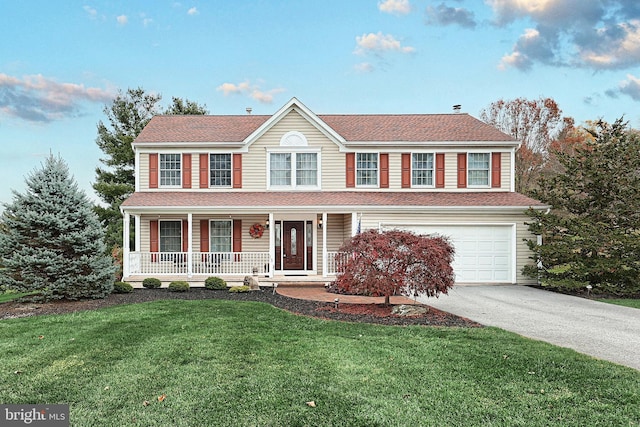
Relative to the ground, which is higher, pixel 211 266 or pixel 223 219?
pixel 223 219

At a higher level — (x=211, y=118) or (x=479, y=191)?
(x=211, y=118)

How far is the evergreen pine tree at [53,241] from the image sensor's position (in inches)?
444

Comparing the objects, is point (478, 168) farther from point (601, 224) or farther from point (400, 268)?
point (400, 268)

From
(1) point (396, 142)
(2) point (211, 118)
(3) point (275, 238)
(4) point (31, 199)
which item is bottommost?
(3) point (275, 238)

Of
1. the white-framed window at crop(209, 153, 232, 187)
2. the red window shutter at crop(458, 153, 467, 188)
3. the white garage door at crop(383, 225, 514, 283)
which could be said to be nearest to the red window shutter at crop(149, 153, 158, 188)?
the white-framed window at crop(209, 153, 232, 187)

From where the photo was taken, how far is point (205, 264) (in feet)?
51.9

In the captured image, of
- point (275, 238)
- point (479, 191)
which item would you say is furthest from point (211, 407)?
point (479, 191)

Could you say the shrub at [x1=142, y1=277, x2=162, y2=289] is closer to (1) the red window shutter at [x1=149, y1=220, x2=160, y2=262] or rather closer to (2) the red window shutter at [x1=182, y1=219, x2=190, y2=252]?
(1) the red window shutter at [x1=149, y1=220, x2=160, y2=262]

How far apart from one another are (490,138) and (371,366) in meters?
13.8

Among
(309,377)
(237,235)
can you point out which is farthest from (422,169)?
(309,377)

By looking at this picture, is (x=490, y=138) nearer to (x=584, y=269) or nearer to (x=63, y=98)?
(x=584, y=269)

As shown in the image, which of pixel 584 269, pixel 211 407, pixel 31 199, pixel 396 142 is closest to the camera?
pixel 211 407

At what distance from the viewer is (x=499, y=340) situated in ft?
23.8

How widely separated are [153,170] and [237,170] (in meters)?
3.40
